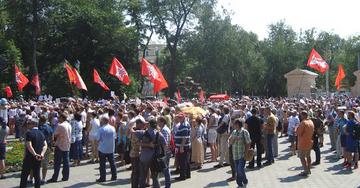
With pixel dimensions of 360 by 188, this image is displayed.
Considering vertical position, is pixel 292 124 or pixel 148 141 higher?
pixel 148 141

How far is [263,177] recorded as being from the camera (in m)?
13.3

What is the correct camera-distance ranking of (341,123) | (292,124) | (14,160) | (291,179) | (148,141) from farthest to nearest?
(292,124) → (14,160) → (341,123) → (291,179) → (148,141)

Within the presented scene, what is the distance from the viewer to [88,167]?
15.6 meters

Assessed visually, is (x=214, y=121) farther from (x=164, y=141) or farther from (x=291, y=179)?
(x=164, y=141)

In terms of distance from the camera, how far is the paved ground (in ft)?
40.5

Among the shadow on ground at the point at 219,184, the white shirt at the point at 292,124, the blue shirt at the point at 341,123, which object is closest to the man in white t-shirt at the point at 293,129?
the white shirt at the point at 292,124

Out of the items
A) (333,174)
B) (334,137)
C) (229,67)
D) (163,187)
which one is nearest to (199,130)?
→ (163,187)

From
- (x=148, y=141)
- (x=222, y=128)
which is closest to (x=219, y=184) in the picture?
(x=148, y=141)

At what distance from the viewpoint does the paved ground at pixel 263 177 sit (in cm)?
1234

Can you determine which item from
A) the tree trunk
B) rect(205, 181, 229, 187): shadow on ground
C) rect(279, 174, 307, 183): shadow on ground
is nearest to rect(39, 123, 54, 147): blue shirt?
rect(205, 181, 229, 187): shadow on ground

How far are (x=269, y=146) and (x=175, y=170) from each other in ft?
10.2

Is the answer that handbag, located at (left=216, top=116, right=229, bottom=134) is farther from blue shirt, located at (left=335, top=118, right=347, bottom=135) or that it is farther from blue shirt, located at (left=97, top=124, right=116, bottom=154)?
blue shirt, located at (left=97, top=124, right=116, bottom=154)

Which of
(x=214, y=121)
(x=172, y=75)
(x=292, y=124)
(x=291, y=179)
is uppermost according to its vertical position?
(x=172, y=75)

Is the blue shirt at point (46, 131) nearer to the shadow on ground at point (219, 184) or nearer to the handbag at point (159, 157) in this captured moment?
the handbag at point (159, 157)
